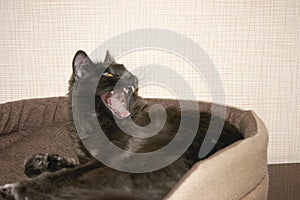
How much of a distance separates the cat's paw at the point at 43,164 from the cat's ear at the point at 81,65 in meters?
0.28

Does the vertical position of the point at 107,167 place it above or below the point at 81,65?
below

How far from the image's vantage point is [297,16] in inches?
67.9

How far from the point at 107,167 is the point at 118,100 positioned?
28 centimetres

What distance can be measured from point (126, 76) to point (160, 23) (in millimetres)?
474

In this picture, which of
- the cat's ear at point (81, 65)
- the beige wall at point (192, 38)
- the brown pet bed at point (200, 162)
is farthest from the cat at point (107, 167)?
the beige wall at point (192, 38)

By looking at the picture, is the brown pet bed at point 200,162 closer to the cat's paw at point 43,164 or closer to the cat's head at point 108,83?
the cat's paw at point 43,164

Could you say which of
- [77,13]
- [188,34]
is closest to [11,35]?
[77,13]

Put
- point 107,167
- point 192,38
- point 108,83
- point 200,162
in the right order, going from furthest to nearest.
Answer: point 192,38 → point 108,83 → point 107,167 → point 200,162

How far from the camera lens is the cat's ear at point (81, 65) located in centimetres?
129

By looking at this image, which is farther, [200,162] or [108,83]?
[108,83]

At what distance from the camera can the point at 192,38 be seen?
1.74 meters

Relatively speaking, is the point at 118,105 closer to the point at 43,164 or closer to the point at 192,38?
the point at 43,164

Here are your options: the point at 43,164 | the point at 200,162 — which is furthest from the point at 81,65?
the point at 200,162

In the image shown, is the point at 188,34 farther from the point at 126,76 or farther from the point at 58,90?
the point at 58,90
